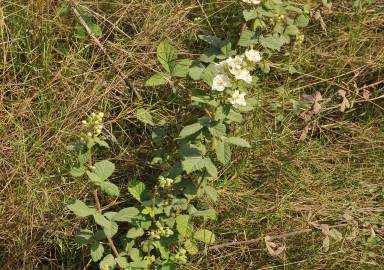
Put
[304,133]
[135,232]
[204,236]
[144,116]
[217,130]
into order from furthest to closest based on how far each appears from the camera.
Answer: [304,133], [144,116], [204,236], [135,232], [217,130]

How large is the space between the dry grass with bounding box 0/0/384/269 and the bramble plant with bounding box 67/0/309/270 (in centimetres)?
20

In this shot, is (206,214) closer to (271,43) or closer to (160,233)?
(160,233)

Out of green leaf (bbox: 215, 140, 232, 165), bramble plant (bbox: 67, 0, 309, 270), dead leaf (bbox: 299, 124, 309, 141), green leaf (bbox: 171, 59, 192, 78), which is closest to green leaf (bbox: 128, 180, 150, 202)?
bramble plant (bbox: 67, 0, 309, 270)

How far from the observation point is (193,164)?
6.36ft

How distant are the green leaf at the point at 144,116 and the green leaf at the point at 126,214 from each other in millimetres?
450

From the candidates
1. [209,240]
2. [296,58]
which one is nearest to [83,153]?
[209,240]

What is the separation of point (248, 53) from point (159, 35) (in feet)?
2.67

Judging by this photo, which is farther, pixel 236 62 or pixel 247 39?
pixel 247 39

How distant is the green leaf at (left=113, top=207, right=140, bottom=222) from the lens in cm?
191

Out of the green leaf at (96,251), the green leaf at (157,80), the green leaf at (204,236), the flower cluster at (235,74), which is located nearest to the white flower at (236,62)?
the flower cluster at (235,74)

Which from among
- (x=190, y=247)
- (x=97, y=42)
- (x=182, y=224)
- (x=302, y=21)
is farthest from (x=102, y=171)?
(x=302, y=21)

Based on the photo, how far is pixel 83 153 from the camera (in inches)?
71.4

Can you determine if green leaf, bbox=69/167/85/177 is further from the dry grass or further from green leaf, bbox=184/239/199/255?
green leaf, bbox=184/239/199/255

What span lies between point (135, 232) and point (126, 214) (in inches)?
4.6
